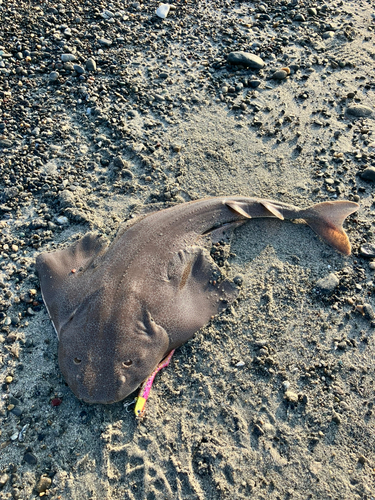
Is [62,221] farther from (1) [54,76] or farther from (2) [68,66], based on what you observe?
(2) [68,66]

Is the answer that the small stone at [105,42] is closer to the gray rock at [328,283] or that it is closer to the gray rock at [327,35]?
the gray rock at [327,35]

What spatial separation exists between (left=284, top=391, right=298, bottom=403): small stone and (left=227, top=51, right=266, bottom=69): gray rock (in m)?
5.59

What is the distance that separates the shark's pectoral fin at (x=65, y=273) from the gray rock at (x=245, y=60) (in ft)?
14.1

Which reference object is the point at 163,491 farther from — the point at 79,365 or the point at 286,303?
the point at 286,303

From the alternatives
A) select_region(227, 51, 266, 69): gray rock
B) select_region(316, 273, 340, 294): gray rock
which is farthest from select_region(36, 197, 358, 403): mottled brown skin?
select_region(227, 51, 266, 69): gray rock

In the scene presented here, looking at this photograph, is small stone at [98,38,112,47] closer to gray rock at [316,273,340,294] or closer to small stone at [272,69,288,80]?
small stone at [272,69,288,80]

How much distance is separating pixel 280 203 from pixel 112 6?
540 cm

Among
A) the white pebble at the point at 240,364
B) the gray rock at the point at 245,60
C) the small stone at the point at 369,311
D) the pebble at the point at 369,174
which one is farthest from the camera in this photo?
the gray rock at the point at 245,60

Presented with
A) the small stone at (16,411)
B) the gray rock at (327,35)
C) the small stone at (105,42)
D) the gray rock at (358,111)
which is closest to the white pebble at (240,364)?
the small stone at (16,411)

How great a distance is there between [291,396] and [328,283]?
156 centimetres

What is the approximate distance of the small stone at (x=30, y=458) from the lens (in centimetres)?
396

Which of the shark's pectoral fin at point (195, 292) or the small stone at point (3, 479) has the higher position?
the shark's pectoral fin at point (195, 292)

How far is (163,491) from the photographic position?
3.85 m

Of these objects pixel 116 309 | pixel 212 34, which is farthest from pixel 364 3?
pixel 116 309
